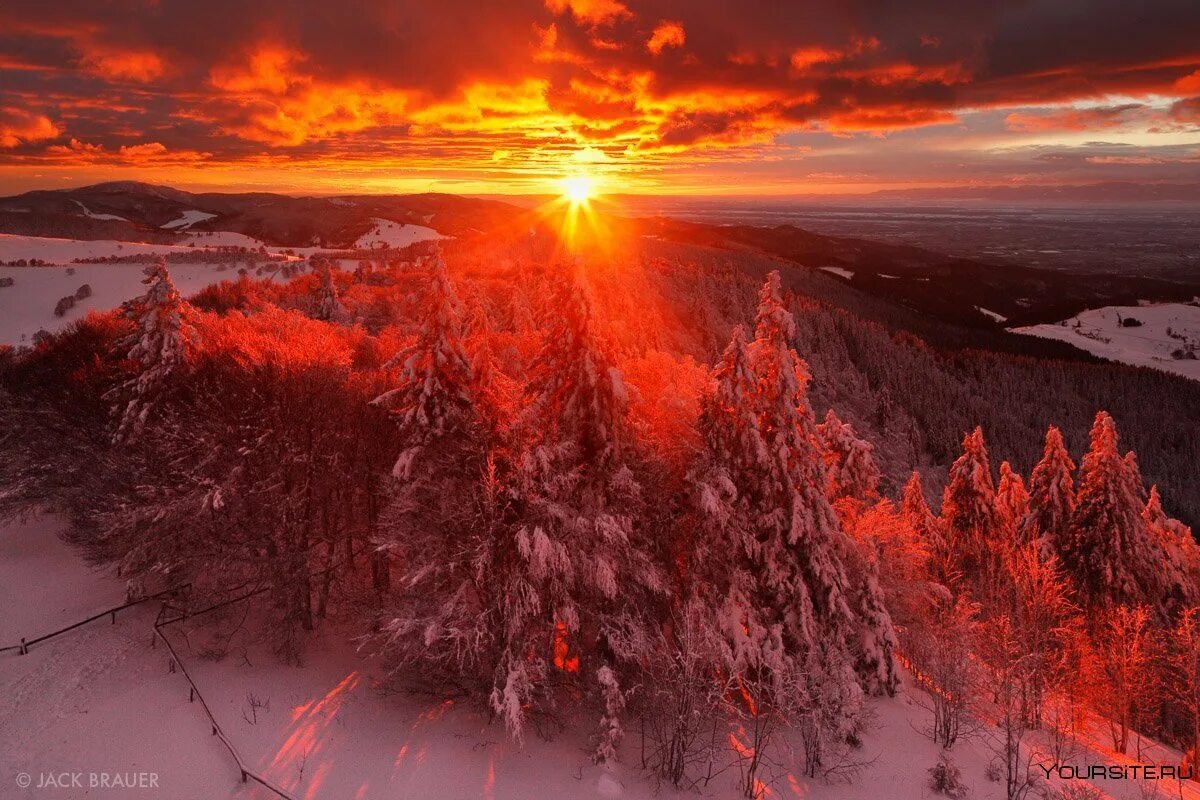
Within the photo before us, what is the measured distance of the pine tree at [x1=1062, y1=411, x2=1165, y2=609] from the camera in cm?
2825

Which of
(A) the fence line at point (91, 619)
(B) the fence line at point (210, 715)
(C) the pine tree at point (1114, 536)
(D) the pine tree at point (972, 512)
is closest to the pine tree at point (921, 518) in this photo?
(D) the pine tree at point (972, 512)

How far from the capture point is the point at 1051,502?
101ft

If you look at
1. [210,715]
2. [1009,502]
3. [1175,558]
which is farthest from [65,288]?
[1175,558]

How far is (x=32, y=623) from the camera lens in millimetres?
20125

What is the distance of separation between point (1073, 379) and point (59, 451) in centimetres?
16655

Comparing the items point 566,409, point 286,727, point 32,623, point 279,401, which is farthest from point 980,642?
point 32,623

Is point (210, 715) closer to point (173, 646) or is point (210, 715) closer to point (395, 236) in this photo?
point (173, 646)

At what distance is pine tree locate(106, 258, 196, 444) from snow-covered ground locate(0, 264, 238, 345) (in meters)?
42.8

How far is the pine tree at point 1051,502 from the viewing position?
30.3 metres

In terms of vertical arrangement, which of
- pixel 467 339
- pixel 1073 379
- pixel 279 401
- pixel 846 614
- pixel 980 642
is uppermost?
pixel 467 339

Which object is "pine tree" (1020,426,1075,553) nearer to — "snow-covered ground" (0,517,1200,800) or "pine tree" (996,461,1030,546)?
"pine tree" (996,461,1030,546)

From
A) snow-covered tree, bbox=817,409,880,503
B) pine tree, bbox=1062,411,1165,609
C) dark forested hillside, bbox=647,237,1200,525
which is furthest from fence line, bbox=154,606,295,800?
dark forested hillside, bbox=647,237,1200,525

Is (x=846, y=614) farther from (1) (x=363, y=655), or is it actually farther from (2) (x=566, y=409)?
(1) (x=363, y=655)

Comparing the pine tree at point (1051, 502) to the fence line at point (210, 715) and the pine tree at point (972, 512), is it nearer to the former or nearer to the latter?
the pine tree at point (972, 512)
